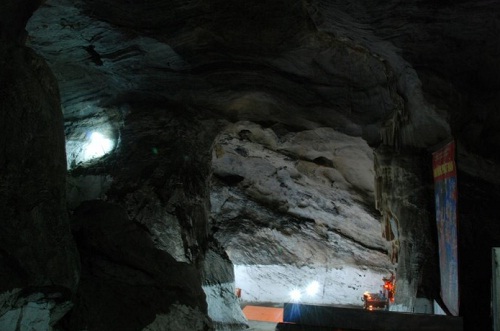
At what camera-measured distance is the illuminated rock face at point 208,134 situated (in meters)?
4.71

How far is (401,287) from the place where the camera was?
7.86 m

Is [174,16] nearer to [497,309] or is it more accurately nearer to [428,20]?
[428,20]

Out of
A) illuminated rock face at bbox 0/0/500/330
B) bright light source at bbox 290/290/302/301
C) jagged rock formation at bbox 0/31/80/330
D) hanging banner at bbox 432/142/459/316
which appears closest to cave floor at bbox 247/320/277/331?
illuminated rock face at bbox 0/0/500/330

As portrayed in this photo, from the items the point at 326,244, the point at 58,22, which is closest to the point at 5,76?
the point at 58,22

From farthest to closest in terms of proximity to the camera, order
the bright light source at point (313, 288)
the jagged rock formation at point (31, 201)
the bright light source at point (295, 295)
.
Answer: the bright light source at point (295, 295), the bright light source at point (313, 288), the jagged rock formation at point (31, 201)

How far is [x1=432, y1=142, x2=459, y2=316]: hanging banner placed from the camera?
596cm

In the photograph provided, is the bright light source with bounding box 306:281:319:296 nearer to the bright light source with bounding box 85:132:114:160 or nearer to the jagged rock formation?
the bright light source with bounding box 85:132:114:160

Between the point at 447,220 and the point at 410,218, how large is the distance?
148cm

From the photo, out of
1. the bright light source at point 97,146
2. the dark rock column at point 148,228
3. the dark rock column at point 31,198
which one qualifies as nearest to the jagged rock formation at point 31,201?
the dark rock column at point 31,198

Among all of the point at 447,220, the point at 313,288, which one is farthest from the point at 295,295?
the point at 447,220

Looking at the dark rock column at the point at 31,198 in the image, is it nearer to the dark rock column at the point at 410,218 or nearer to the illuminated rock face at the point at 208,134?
the illuminated rock face at the point at 208,134

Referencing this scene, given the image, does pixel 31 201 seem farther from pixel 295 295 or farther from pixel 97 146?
pixel 295 295

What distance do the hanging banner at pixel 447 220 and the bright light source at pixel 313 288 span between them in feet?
23.2

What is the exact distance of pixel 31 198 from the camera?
4477 millimetres
